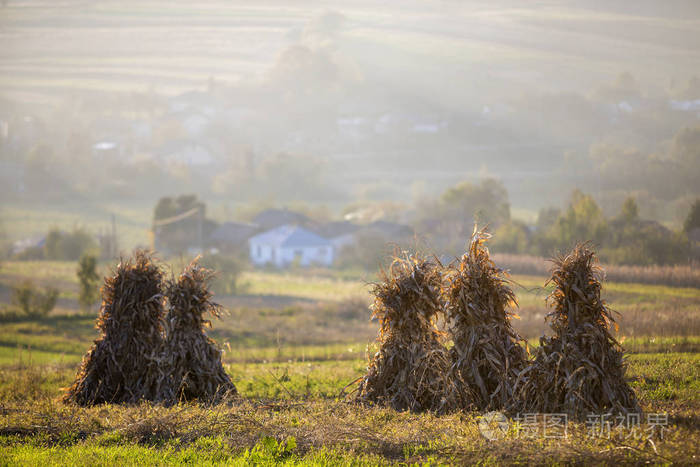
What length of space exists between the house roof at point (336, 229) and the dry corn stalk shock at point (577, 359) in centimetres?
7438

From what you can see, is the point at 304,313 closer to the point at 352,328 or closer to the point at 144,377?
the point at 352,328

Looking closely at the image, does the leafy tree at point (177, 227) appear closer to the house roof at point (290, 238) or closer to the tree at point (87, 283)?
the house roof at point (290, 238)

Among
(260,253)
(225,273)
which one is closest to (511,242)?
(225,273)

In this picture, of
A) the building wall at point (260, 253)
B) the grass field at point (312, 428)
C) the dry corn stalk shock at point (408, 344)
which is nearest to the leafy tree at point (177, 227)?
the building wall at point (260, 253)

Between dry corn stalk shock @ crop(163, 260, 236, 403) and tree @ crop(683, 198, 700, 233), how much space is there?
2882 centimetres

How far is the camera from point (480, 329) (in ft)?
36.6

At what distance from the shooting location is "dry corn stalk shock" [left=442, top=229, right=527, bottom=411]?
10.9 metres

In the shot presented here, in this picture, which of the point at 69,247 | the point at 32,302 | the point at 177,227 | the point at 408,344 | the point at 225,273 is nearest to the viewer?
the point at 408,344

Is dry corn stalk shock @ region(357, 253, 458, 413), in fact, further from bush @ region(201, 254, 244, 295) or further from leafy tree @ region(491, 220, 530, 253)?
leafy tree @ region(491, 220, 530, 253)

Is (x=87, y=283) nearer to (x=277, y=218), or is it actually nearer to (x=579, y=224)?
(x=579, y=224)

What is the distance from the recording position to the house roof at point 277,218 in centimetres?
9306

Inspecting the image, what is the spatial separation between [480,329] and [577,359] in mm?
1637

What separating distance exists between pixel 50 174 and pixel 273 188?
151 feet

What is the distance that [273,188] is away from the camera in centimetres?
14612
